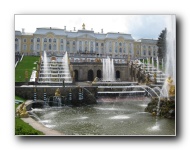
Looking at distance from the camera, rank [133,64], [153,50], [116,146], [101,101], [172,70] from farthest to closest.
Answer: [101,101] → [133,64] → [153,50] → [172,70] → [116,146]

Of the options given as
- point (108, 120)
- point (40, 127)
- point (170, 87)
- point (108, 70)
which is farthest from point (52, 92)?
point (170, 87)

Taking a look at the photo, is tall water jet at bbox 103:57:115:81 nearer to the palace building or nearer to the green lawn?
the palace building

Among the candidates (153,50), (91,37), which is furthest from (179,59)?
(91,37)

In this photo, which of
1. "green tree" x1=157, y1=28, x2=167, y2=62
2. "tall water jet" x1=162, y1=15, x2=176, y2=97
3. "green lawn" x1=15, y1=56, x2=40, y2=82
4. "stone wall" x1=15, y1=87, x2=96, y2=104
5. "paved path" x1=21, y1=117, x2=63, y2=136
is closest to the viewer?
"paved path" x1=21, y1=117, x2=63, y2=136

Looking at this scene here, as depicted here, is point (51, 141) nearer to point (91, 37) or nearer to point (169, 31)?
point (91, 37)

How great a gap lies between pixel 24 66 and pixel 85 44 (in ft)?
4.49

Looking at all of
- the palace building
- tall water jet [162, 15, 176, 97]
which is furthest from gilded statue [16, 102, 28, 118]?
tall water jet [162, 15, 176, 97]

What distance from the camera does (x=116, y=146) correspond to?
5.07 meters

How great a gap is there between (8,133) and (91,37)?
8.15ft

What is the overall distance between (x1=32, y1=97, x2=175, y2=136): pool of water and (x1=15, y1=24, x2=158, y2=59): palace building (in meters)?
1.10

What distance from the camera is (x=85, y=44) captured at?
6.21 meters

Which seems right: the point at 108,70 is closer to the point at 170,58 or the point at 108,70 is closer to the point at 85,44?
the point at 85,44

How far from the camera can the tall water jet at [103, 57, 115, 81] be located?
6.26 metres
